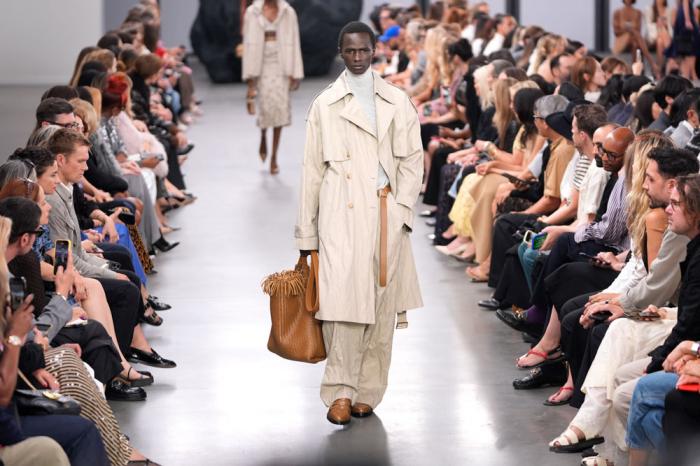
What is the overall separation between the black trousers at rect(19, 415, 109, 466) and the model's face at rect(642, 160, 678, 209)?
89.6 inches

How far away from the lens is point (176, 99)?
550 inches

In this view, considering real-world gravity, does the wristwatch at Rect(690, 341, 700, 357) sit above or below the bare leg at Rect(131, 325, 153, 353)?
above

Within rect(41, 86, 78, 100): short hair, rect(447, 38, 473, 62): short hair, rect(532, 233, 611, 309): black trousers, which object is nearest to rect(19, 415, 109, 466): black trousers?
rect(532, 233, 611, 309): black trousers

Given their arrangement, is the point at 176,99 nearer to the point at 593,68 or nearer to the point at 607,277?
the point at 593,68

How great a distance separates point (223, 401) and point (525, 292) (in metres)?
1.96

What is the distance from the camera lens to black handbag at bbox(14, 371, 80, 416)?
3910 mm

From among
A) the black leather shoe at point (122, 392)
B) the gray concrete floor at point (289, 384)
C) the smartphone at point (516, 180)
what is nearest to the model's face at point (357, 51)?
the gray concrete floor at point (289, 384)

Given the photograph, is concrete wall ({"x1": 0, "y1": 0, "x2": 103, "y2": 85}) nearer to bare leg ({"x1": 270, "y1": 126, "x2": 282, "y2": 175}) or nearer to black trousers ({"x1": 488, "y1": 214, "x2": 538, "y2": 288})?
bare leg ({"x1": 270, "y1": 126, "x2": 282, "y2": 175})

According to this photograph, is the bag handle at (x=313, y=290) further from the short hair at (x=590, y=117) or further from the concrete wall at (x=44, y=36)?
the concrete wall at (x=44, y=36)

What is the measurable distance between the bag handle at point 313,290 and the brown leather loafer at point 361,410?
47cm

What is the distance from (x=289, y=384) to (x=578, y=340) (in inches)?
51.8

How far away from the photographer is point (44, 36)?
11352 mm

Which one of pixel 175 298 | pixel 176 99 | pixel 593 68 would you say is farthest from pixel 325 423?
pixel 176 99

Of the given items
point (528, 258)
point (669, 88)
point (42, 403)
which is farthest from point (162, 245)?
point (42, 403)
